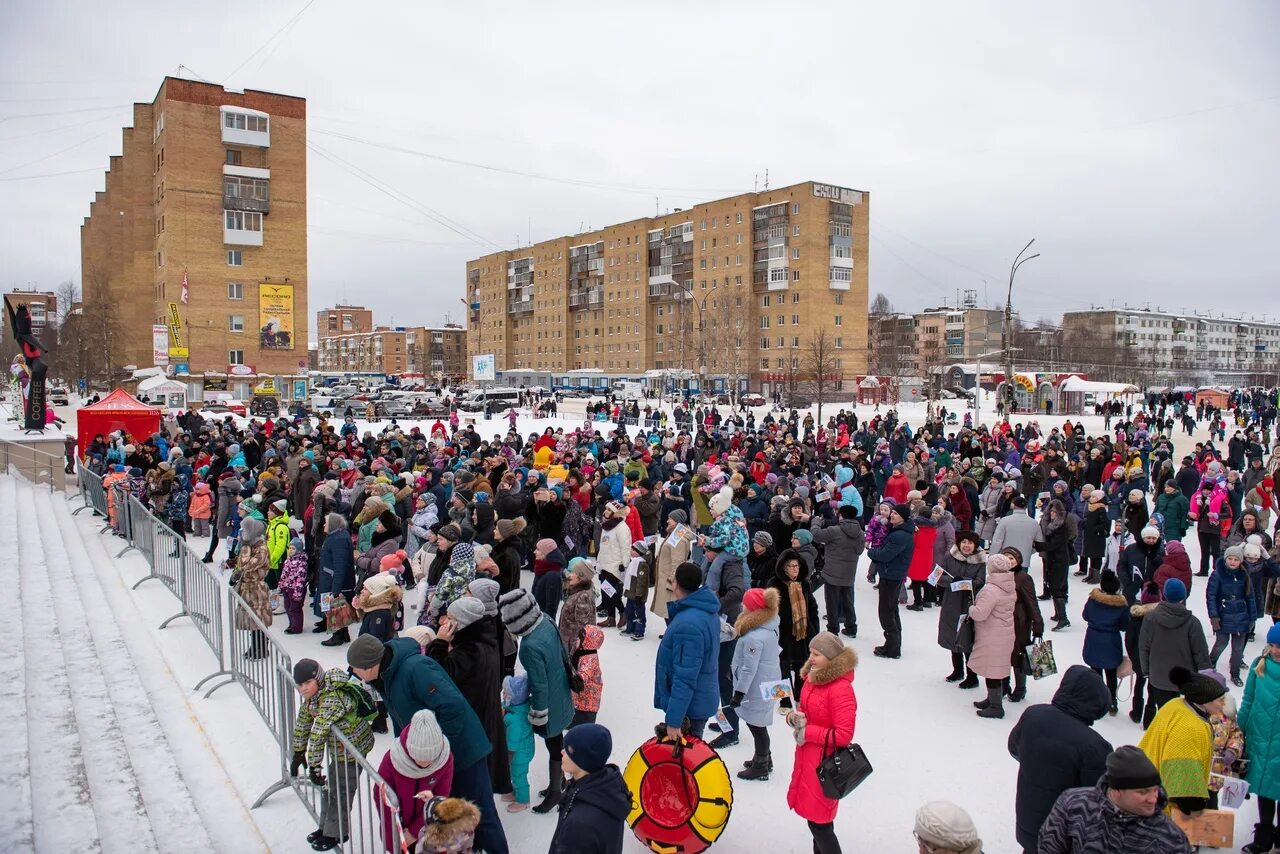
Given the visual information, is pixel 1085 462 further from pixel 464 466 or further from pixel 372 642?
pixel 372 642

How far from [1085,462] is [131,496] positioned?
17586 mm

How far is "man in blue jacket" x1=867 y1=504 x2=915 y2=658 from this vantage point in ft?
25.5

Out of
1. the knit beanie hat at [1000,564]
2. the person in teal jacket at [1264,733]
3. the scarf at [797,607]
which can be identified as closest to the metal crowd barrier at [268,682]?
the scarf at [797,607]

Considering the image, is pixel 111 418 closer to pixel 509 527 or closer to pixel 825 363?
pixel 509 527

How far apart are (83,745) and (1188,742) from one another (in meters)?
7.04

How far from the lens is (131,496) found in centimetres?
1125

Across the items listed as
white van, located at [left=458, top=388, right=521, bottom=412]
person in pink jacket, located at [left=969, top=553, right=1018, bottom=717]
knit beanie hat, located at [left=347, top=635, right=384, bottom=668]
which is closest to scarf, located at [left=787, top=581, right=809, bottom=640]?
person in pink jacket, located at [left=969, top=553, right=1018, bottom=717]

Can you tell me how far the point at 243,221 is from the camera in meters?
55.5

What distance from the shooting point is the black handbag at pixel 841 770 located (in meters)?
3.91

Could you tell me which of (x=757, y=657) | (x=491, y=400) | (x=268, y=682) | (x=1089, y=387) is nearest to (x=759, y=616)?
(x=757, y=657)

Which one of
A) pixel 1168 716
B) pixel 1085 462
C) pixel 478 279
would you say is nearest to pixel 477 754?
pixel 1168 716

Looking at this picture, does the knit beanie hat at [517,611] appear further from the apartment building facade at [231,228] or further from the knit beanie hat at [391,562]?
the apartment building facade at [231,228]

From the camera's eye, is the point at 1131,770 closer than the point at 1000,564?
Yes

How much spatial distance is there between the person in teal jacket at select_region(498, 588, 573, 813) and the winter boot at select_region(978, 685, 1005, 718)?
3.75m
